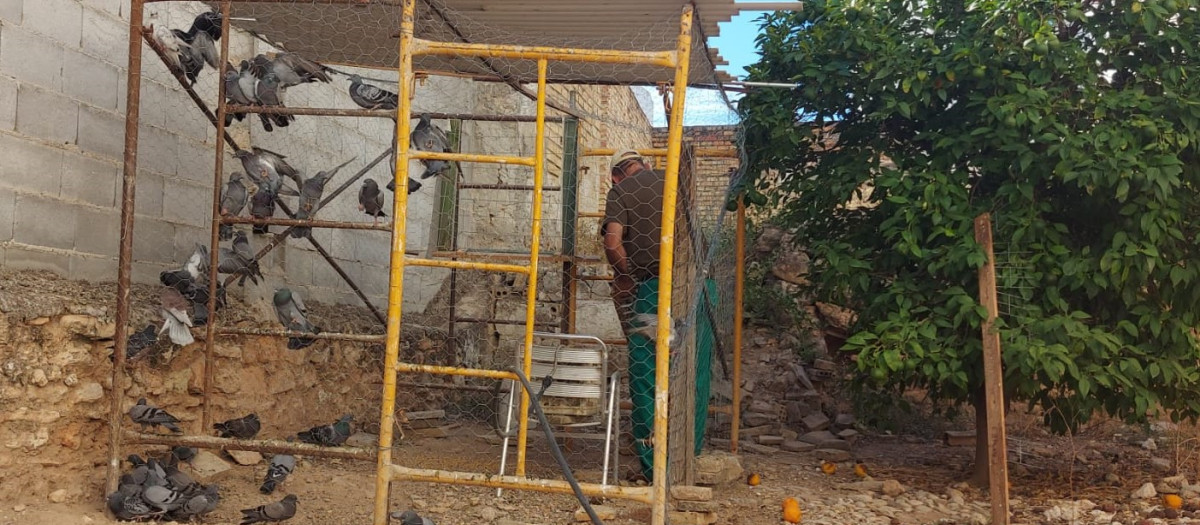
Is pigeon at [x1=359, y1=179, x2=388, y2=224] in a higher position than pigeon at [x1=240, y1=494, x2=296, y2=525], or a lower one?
higher

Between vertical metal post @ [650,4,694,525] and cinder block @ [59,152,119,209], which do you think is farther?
cinder block @ [59,152,119,209]

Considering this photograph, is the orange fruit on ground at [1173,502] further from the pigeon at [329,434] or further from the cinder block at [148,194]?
the cinder block at [148,194]

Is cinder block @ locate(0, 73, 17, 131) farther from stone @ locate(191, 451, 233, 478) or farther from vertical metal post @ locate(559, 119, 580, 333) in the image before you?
vertical metal post @ locate(559, 119, 580, 333)

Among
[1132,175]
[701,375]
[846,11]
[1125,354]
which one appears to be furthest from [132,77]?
[1125,354]

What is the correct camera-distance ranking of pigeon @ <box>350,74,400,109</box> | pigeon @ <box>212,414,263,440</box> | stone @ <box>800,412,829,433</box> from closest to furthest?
pigeon @ <box>212,414,263,440</box>, pigeon @ <box>350,74,400,109</box>, stone @ <box>800,412,829,433</box>

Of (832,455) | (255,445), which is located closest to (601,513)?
(255,445)

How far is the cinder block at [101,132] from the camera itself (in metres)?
4.73

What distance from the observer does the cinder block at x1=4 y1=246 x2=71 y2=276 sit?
4.32 metres

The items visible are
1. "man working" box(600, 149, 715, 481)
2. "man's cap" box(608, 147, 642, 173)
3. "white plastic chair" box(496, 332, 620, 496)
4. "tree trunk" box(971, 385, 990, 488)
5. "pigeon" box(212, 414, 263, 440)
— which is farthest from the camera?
"tree trunk" box(971, 385, 990, 488)

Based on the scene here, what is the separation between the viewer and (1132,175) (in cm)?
506

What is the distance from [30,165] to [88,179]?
36 cm

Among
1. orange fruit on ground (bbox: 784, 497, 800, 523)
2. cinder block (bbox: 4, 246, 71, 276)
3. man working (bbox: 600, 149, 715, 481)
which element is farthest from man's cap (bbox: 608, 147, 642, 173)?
cinder block (bbox: 4, 246, 71, 276)

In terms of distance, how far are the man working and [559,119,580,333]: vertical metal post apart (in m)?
0.72

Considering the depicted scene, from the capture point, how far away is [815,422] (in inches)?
305
